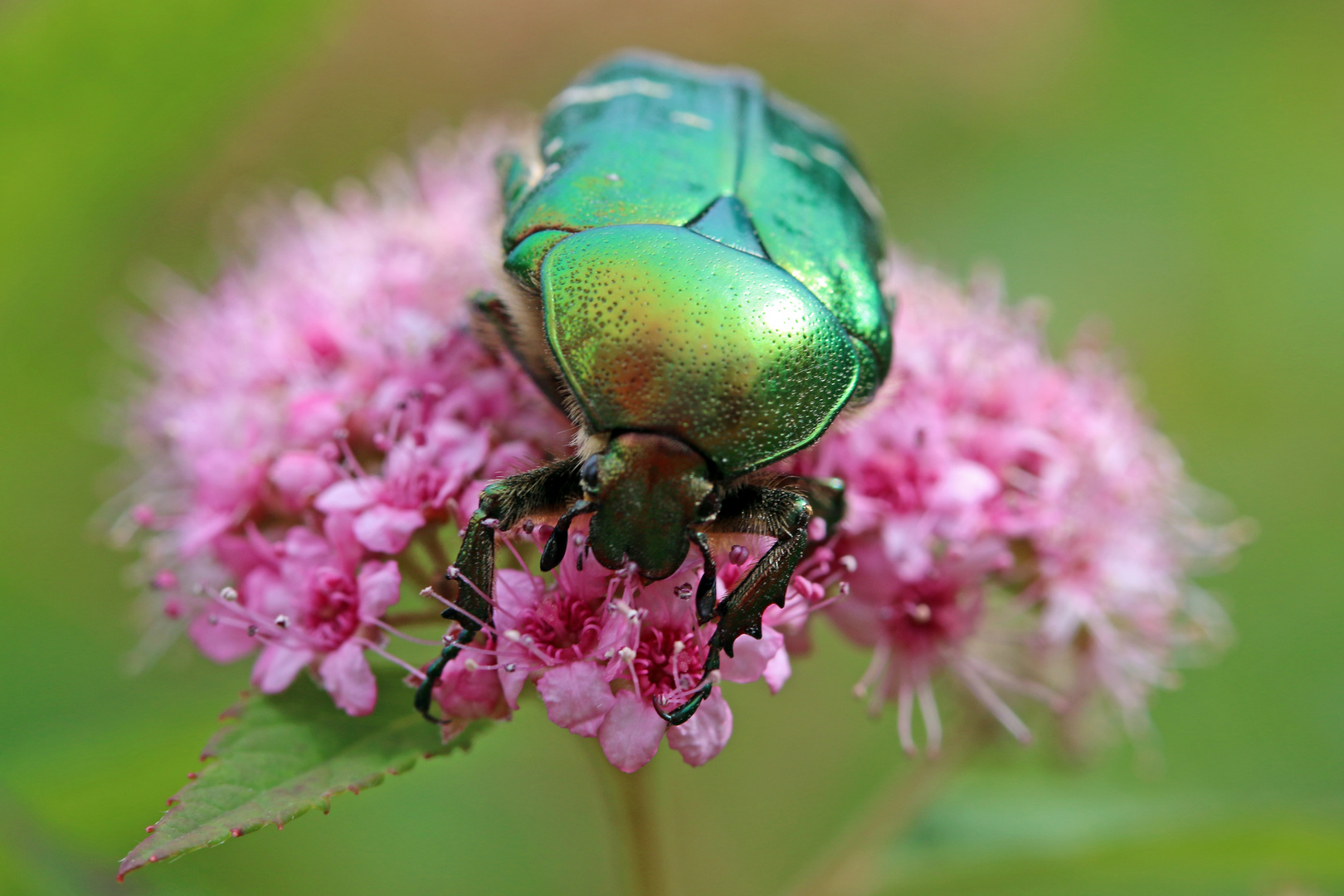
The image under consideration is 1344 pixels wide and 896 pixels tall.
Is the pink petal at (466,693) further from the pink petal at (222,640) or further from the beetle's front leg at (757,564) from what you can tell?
the pink petal at (222,640)

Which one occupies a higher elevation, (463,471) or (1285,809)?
(463,471)

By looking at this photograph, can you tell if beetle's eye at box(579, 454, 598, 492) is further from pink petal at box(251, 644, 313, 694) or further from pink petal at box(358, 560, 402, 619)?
pink petal at box(251, 644, 313, 694)

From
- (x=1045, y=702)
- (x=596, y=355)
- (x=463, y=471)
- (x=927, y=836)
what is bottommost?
(x=927, y=836)

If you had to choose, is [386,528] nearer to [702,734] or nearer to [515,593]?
[515,593]

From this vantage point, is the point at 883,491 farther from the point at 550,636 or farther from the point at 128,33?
the point at 128,33

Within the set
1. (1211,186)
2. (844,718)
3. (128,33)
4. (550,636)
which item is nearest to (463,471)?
(550,636)

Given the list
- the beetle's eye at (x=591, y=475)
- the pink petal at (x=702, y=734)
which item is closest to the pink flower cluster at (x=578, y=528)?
the pink petal at (x=702, y=734)

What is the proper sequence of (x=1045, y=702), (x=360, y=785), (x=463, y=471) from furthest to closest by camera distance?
(x=1045, y=702)
(x=463, y=471)
(x=360, y=785)
